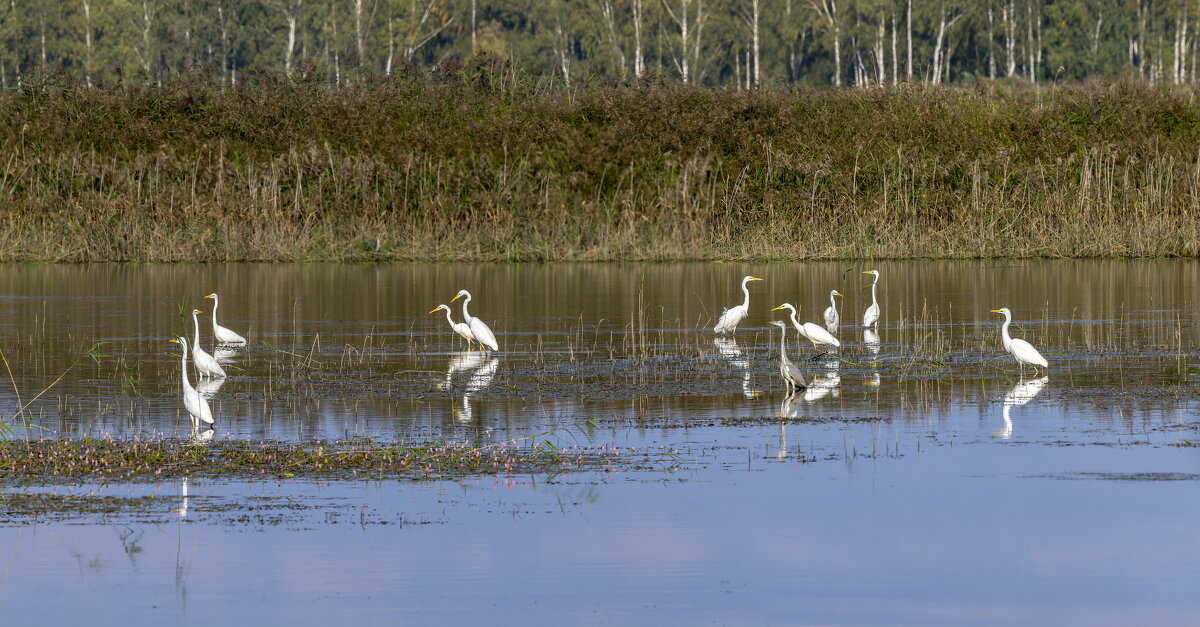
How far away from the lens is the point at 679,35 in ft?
236

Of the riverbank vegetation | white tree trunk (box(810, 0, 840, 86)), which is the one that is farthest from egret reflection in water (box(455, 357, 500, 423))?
white tree trunk (box(810, 0, 840, 86))

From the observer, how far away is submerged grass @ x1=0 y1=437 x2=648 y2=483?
9.55 m

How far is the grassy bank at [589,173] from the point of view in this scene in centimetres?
2947

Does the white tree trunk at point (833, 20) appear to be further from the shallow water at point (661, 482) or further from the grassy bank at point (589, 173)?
the shallow water at point (661, 482)

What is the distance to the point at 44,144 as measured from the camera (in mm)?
31922

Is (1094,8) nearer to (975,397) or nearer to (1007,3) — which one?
(1007,3)

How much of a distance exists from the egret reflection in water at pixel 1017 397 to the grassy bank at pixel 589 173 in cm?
1551

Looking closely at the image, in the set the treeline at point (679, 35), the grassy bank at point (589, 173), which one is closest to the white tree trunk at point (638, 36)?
the treeline at point (679, 35)

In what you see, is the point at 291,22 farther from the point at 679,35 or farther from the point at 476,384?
the point at 476,384

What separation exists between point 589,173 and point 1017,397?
19368mm

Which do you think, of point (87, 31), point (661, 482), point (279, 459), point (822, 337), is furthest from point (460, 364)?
point (87, 31)

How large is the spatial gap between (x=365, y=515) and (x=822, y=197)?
2258 centimetres

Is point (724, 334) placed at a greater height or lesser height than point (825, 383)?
greater

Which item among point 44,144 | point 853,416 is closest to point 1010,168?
point 44,144
